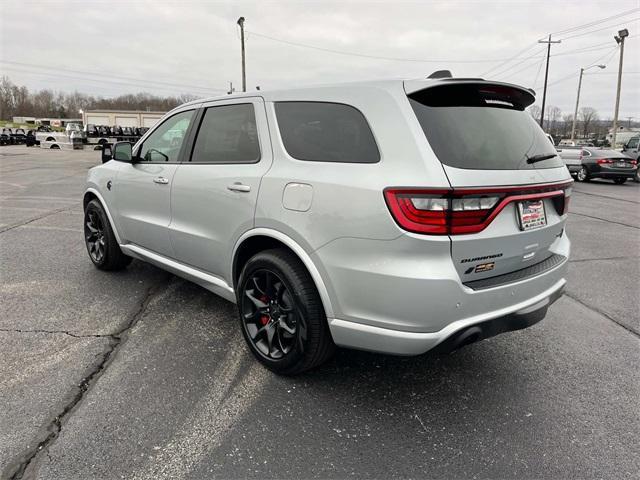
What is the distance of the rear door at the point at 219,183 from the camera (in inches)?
119

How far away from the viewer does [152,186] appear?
13.0 feet

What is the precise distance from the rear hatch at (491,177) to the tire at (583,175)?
18164mm

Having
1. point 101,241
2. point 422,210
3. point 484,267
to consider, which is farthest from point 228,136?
point 101,241

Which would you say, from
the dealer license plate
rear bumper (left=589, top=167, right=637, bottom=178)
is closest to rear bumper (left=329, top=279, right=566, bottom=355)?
the dealer license plate

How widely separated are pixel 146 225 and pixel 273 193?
1.82m

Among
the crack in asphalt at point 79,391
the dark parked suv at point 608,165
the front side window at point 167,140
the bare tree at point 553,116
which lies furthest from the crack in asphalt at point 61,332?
the bare tree at point 553,116

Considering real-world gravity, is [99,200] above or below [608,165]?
above

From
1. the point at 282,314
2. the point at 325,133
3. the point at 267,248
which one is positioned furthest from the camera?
the point at 267,248

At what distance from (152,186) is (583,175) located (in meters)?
19.2

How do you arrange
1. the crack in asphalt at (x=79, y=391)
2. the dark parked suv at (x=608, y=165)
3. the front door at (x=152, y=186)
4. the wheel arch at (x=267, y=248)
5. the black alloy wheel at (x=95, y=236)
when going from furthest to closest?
the dark parked suv at (x=608, y=165)
the black alloy wheel at (x=95, y=236)
the front door at (x=152, y=186)
the wheel arch at (x=267, y=248)
the crack in asphalt at (x=79, y=391)

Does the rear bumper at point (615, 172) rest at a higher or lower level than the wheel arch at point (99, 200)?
lower

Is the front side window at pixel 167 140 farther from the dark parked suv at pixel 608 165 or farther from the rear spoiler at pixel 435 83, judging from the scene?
the dark parked suv at pixel 608 165

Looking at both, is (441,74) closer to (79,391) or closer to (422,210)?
(422,210)

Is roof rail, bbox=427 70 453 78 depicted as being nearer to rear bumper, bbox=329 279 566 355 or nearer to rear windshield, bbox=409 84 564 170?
rear windshield, bbox=409 84 564 170
